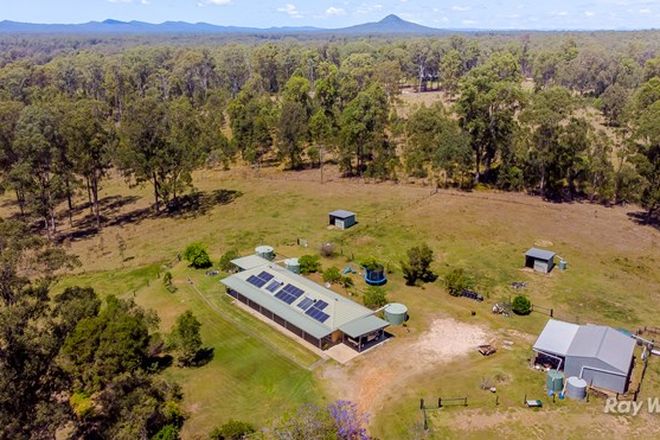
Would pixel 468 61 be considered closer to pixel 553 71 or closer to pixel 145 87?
pixel 553 71

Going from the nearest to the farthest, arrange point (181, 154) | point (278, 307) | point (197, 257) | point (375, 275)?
point (278, 307) < point (375, 275) < point (197, 257) < point (181, 154)

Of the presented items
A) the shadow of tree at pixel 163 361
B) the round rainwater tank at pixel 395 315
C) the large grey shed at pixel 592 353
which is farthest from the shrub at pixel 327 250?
the large grey shed at pixel 592 353

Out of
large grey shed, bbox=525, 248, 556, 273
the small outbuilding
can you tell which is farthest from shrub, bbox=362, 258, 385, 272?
large grey shed, bbox=525, 248, 556, 273

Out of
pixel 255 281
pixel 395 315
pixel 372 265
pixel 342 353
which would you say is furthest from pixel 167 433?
pixel 372 265

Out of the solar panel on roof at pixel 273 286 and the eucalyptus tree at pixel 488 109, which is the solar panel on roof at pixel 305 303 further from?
the eucalyptus tree at pixel 488 109

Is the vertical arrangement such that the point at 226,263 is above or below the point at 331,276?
below

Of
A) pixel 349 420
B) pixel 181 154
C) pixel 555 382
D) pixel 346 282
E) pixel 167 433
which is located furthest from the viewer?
pixel 181 154

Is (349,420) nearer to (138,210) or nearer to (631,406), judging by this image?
(631,406)
